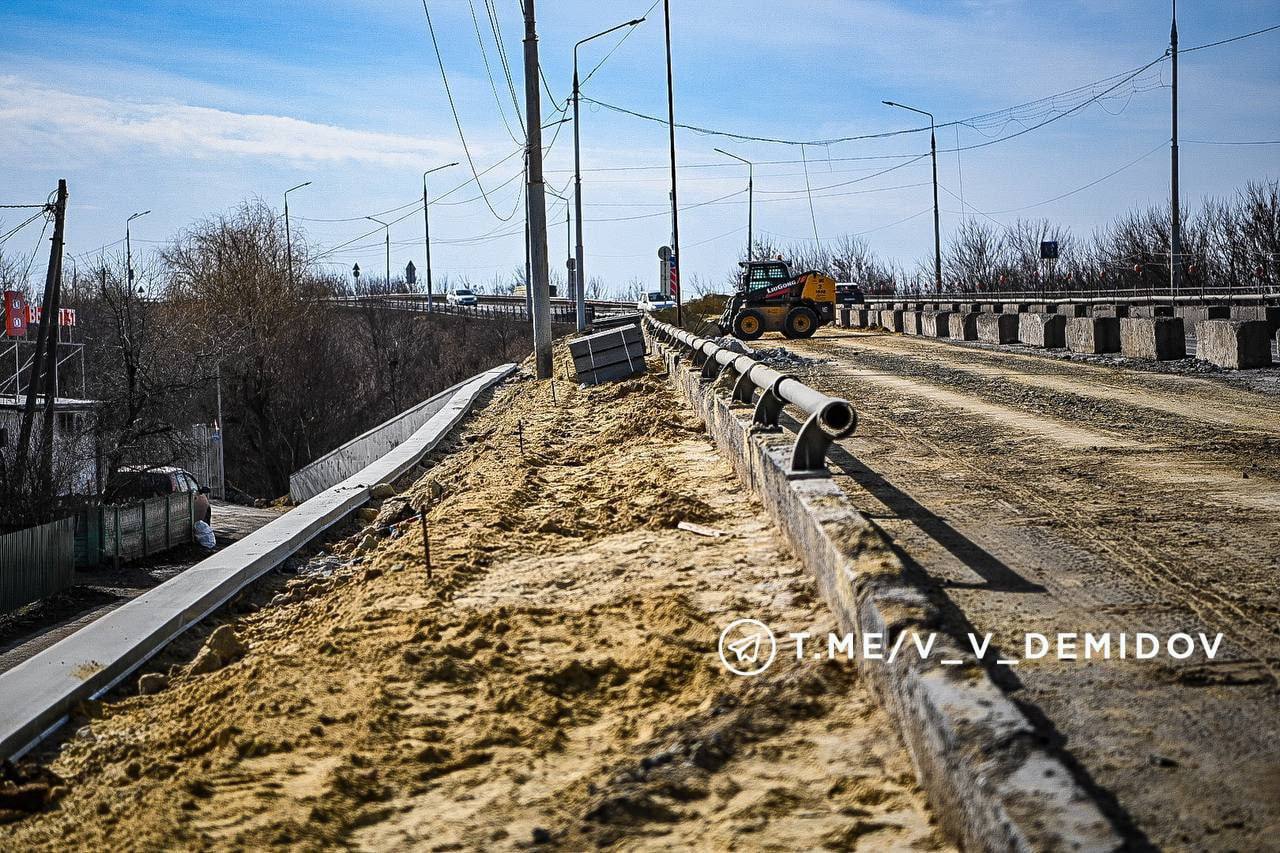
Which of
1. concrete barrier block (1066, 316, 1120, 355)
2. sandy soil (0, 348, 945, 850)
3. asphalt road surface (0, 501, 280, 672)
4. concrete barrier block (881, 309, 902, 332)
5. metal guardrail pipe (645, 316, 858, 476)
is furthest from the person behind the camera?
concrete barrier block (881, 309, 902, 332)

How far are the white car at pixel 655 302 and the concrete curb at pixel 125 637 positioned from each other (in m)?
47.1

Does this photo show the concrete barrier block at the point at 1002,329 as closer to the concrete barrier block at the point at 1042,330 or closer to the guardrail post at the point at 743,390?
the concrete barrier block at the point at 1042,330

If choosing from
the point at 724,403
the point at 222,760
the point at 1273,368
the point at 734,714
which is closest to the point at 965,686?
the point at 734,714

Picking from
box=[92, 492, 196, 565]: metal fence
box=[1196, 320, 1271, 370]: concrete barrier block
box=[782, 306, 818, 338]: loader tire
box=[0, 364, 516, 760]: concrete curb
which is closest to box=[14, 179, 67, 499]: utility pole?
box=[92, 492, 196, 565]: metal fence

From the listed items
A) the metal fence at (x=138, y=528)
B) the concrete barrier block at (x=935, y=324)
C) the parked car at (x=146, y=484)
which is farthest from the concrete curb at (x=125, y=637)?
the parked car at (x=146, y=484)

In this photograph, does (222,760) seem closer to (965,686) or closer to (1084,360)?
(965,686)

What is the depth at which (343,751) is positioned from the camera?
15.8ft

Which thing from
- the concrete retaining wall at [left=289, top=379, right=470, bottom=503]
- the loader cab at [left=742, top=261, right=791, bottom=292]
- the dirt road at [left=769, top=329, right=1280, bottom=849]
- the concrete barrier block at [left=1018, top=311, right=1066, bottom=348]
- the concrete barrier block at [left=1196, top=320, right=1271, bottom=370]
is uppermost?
the loader cab at [left=742, top=261, right=791, bottom=292]

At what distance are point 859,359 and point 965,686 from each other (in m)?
23.4

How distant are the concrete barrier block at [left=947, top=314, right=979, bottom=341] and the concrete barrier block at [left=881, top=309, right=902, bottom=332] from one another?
6.47 meters

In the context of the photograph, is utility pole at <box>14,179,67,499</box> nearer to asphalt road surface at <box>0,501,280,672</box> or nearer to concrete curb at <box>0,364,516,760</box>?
asphalt road surface at <box>0,501,280,672</box>

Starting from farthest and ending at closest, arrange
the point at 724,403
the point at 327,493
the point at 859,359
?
the point at 859,359 → the point at 327,493 → the point at 724,403

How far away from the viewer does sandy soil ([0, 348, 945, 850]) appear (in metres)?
4.04

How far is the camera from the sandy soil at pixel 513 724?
4.04 metres
